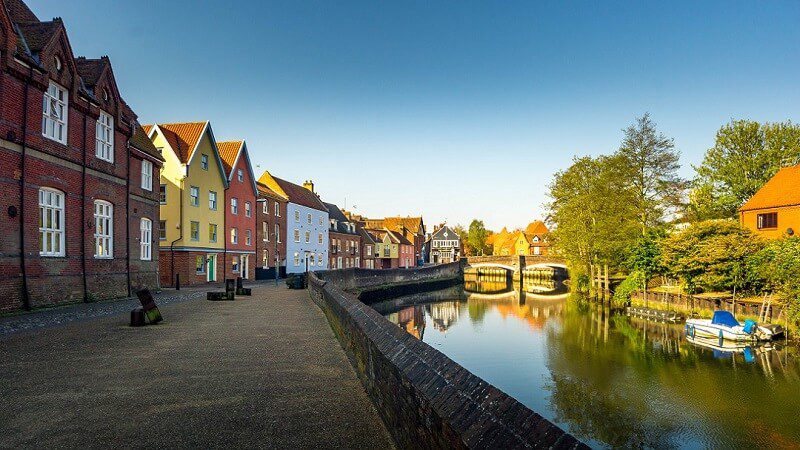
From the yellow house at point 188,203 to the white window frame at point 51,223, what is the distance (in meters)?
13.6

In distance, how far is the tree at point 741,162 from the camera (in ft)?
156

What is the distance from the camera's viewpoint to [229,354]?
31.4ft

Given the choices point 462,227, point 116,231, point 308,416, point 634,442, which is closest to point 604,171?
point 634,442

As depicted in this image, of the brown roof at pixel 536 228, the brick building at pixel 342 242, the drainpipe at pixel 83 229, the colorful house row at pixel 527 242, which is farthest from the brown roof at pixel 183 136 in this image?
the brown roof at pixel 536 228

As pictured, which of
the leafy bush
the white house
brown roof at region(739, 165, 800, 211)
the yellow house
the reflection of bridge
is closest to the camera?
the yellow house

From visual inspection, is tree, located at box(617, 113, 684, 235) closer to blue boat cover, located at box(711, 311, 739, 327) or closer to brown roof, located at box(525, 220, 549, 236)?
blue boat cover, located at box(711, 311, 739, 327)

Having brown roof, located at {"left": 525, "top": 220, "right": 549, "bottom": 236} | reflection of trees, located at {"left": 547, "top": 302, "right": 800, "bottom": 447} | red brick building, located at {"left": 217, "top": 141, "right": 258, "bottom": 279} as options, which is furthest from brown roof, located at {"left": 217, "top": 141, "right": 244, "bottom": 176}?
brown roof, located at {"left": 525, "top": 220, "right": 549, "bottom": 236}

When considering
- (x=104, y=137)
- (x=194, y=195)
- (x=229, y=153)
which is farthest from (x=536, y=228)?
(x=104, y=137)

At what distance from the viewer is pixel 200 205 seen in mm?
34438

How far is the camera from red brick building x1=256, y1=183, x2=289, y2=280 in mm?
43625

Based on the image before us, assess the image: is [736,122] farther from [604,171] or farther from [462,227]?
[462,227]

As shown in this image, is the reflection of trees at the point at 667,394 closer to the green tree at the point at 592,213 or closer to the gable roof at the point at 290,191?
the green tree at the point at 592,213

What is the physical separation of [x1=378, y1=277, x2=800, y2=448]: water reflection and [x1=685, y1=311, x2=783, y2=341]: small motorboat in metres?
0.51

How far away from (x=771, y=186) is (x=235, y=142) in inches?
1760
